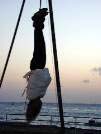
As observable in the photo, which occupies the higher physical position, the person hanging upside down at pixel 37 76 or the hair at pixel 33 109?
the person hanging upside down at pixel 37 76

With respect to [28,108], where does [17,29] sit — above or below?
above

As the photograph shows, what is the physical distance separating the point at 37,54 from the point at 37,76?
1.14 feet

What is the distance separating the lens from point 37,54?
259 inches

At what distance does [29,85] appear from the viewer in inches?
261

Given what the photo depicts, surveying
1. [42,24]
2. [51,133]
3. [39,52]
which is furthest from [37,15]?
[51,133]

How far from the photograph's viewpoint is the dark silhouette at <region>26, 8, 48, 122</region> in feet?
21.3

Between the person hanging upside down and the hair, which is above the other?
the person hanging upside down

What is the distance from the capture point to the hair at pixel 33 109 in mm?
6457

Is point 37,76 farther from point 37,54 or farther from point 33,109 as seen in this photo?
point 33,109

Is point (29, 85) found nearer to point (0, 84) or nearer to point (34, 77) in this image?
point (34, 77)

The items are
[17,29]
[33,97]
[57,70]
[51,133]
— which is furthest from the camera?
[51,133]

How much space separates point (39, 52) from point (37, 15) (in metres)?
0.63

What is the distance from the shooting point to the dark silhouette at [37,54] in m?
6.48

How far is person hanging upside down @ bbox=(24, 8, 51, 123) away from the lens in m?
6.50
